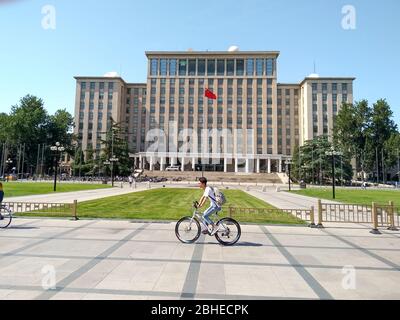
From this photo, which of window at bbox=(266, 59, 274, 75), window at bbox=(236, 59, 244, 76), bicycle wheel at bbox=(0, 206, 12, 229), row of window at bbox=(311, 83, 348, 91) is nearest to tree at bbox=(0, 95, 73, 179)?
window at bbox=(236, 59, 244, 76)

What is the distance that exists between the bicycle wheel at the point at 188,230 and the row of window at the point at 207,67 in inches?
3983

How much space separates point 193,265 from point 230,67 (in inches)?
4140

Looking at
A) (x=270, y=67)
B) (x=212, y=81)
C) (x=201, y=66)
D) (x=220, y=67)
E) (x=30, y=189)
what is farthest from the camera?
(x=201, y=66)

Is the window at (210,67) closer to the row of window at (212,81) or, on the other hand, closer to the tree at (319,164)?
the row of window at (212,81)

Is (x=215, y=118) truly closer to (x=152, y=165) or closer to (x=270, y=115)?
(x=270, y=115)

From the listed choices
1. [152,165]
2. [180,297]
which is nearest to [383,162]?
[152,165]

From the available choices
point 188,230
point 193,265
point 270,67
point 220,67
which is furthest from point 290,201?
point 220,67

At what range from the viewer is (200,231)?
939 centimetres

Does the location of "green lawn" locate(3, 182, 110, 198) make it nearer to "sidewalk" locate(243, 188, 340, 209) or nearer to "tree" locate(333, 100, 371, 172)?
"sidewalk" locate(243, 188, 340, 209)

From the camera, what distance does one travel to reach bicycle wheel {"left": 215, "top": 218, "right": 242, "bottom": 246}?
9.19 meters

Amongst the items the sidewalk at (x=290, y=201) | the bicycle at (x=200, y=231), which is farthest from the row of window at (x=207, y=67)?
the bicycle at (x=200, y=231)

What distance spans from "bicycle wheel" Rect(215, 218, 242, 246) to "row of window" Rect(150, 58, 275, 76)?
101177mm

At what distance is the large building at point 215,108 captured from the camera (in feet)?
332

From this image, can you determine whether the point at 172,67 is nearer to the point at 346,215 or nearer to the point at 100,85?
the point at 100,85
